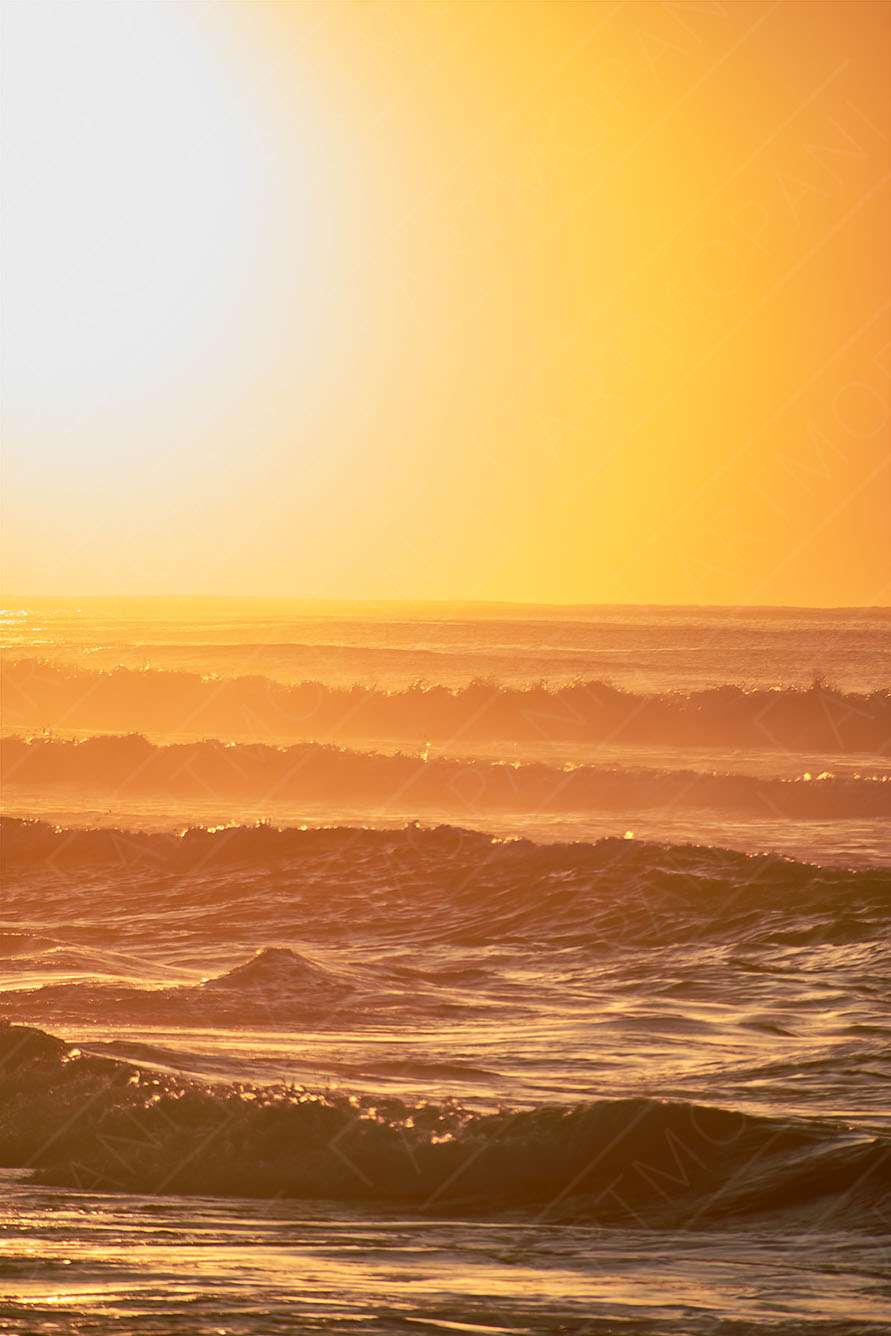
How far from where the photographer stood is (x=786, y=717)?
36562 millimetres

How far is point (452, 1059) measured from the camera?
8477 mm

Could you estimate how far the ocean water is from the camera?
4941 mm

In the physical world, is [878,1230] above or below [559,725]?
below

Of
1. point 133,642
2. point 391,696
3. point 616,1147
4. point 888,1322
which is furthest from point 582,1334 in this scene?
point 133,642

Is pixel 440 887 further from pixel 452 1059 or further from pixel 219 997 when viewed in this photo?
pixel 452 1059

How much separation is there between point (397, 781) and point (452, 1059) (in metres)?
19.1

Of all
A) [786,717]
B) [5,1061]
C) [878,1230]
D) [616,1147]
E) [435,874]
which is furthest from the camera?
[786,717]

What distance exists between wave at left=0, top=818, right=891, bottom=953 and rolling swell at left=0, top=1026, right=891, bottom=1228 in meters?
5.80

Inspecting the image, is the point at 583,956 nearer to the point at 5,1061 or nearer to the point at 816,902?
the point at 816,902

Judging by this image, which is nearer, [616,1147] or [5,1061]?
[616,1147]

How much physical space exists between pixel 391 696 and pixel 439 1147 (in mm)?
35873

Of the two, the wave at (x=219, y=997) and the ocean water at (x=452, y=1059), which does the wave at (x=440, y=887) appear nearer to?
the ocean water at (x=452, y=1059)

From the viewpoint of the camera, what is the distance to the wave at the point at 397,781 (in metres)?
23.9

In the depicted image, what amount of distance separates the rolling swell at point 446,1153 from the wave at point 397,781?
15.9 m
